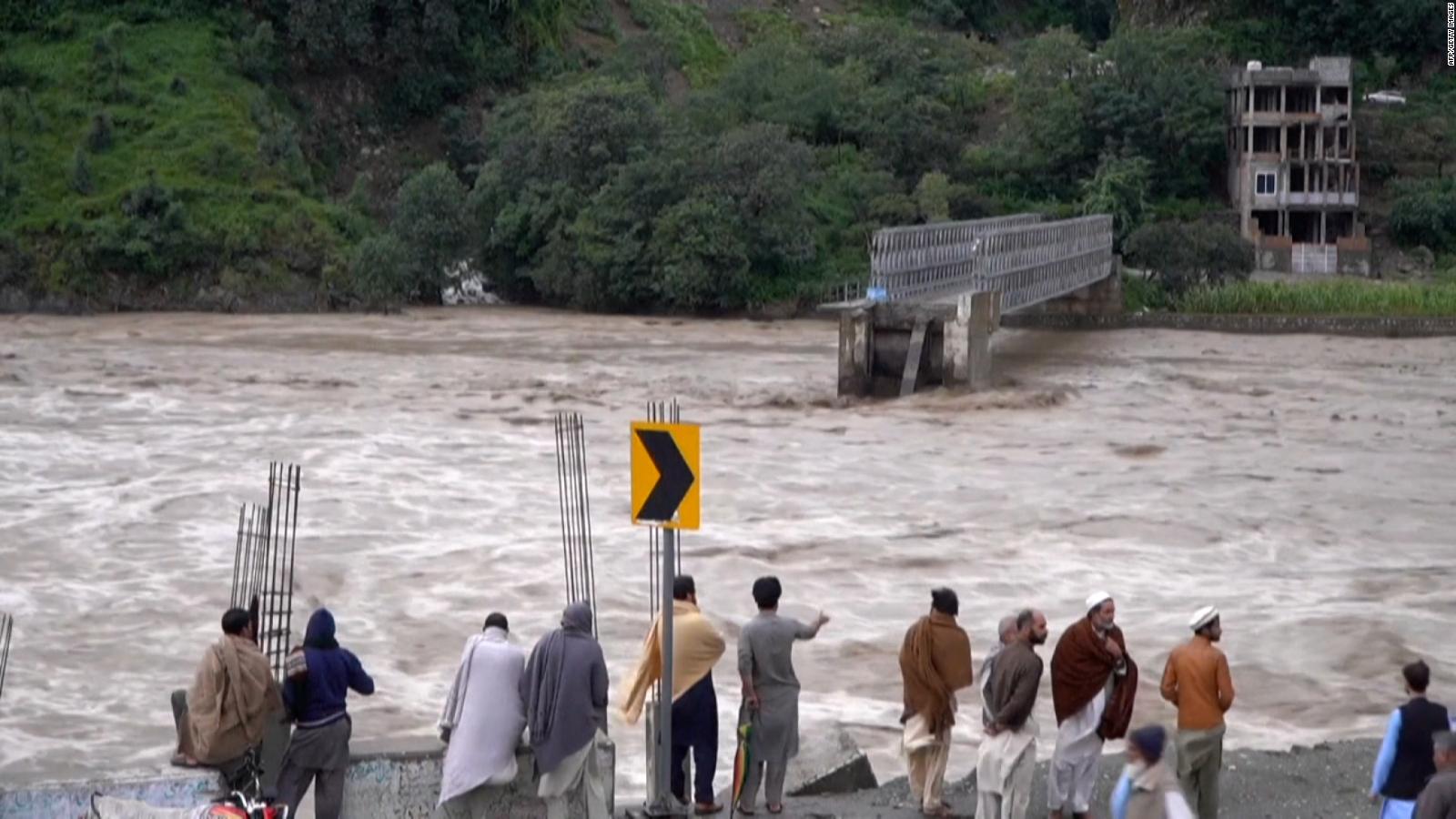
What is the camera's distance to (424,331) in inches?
2013

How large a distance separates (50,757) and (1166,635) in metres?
10.5

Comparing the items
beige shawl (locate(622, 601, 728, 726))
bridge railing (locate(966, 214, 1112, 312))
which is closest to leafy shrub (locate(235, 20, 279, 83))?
bridge railing (locate(966, 214, 1112, 312))

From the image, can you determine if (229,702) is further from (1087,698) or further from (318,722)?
(1087,698)

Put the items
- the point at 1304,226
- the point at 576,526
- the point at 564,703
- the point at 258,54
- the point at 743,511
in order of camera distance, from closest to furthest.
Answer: the point at 564,703
the point at 576,526
the point at 743,511
the point at 258,54
the point at 1304,226

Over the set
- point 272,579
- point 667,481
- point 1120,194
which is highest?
point 1120,194

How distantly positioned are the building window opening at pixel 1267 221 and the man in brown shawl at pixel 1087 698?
57.4m

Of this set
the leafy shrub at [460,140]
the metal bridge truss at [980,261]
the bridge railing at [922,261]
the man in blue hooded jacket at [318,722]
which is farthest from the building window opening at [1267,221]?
the man in blue hooded jacket at [318,722]

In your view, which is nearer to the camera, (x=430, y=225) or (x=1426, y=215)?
(x=430, y=225)

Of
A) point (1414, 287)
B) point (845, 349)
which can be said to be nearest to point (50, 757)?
point (845, 349)

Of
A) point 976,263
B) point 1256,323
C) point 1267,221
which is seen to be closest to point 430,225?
point 976,263

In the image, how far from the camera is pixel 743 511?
26.3 meters

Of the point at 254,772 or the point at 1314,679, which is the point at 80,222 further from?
the point at 254,772

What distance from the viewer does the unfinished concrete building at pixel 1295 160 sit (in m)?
63.7

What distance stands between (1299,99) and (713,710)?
5973cm
